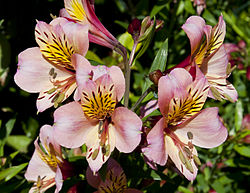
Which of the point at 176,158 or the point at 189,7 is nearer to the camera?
the point at 176,158

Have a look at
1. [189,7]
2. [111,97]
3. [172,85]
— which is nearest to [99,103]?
[111,97]

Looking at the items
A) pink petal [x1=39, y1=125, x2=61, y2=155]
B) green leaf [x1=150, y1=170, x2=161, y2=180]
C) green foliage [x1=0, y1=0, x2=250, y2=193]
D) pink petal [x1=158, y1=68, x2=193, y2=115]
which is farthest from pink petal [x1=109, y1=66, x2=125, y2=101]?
green foliage [x1=0, y1=0, x2=250, y2=193]

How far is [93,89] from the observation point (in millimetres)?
1148

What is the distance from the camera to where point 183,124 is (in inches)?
51.8

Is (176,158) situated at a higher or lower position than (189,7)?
lower

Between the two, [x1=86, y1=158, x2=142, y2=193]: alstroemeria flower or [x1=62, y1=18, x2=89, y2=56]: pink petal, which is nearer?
[x1=62, y1=18, x2=89, y2=56]: pink petal

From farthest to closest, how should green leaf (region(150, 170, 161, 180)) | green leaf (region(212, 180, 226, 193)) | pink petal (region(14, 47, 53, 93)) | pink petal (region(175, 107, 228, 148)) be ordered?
green leaf (region(212, 180, 226, 193)) → green leaf (region(150, 170, 161, 180)) → pink petal (region(14, 47, 53, 93)) → pink petal (region(175, 107, 228, 148))

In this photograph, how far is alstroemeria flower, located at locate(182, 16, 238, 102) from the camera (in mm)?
1226

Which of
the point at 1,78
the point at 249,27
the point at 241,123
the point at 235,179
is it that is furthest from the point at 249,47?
the point at 1,78

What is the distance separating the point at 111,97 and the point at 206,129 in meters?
0.40

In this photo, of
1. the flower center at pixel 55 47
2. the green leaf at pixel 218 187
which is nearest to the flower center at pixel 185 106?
the flower center at pixel 55 47

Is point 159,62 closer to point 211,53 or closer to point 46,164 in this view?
point 211,53

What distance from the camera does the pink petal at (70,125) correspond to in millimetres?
1158

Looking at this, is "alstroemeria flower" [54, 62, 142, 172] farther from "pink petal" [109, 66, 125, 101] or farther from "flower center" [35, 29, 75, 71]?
"flower center" [35, 29, 75, 71]
